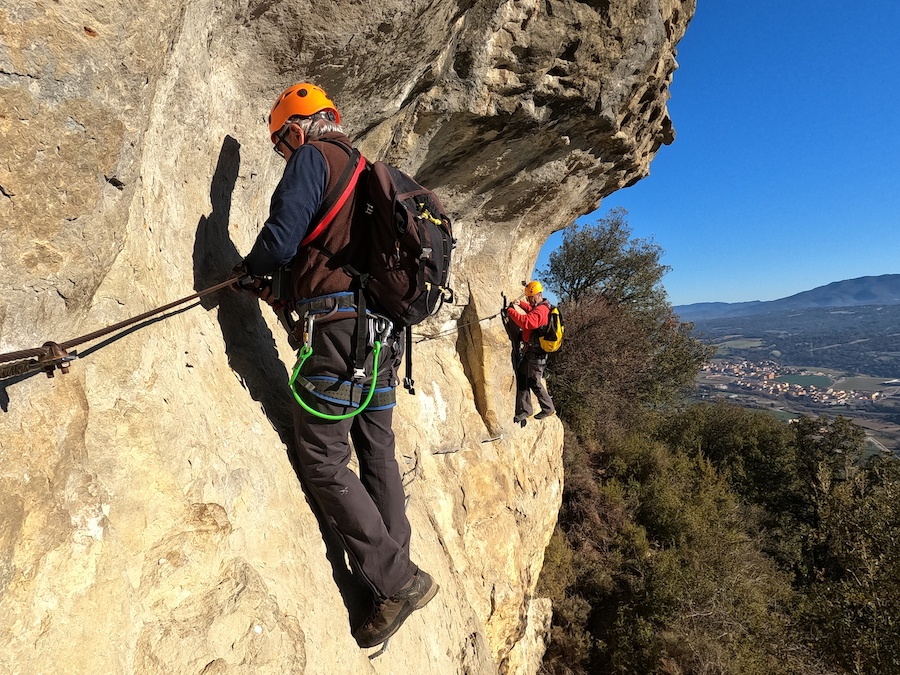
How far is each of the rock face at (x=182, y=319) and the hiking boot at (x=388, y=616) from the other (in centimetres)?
12

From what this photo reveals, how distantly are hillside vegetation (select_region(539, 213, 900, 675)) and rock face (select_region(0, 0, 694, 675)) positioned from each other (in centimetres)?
819

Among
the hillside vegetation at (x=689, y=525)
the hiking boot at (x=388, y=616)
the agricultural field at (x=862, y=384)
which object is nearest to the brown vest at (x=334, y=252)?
the hiking boot at (x=388, y=616)

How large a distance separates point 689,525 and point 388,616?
552 inches

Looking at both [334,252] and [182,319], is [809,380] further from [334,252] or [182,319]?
[182,319]

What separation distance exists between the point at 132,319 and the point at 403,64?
390 cm

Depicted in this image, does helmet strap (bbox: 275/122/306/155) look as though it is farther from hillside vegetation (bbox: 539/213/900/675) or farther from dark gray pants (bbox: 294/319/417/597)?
hillside vegetation (bbox: 539/213/900/675)

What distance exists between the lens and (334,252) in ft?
9.30

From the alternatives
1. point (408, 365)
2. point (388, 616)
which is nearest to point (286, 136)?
point (408, 365)

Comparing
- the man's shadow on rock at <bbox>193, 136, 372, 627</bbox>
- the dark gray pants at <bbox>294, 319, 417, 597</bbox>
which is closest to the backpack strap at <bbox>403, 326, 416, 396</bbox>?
the dark gray pants at <bbox>294, 319, 417, 597</bbox>

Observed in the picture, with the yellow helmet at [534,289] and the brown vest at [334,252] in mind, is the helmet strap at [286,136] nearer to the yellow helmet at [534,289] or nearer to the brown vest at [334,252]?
the brown vest at [334,252]

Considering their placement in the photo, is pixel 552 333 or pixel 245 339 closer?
pixel 245 339

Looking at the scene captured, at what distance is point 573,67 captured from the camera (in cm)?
626

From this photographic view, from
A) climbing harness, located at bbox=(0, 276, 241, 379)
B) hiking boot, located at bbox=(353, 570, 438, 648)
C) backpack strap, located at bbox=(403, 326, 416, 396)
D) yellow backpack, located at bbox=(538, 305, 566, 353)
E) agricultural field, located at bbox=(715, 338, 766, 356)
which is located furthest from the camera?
agricultural field, located at bbox=(715, 338, 766, 356)

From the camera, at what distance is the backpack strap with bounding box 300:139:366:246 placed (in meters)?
2.74
